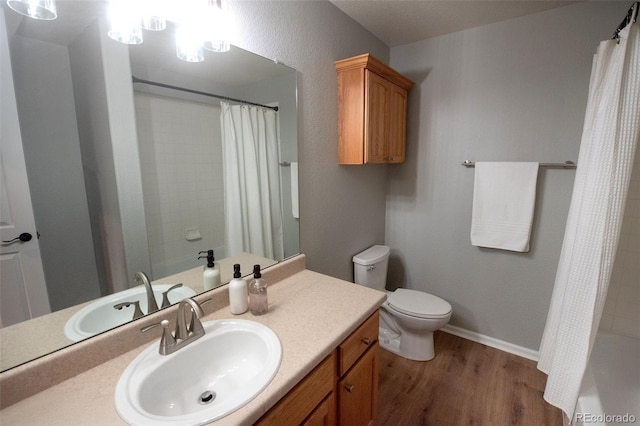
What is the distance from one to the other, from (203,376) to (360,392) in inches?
26.3

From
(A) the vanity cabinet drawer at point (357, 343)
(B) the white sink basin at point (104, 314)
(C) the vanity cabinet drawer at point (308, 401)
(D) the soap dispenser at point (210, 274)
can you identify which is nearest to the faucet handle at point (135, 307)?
Answer: (B) the white sink basin at point (104, 314)

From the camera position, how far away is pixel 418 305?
1.97m

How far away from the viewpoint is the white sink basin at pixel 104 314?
84 centimetres

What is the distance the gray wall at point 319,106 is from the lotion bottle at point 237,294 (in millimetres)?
592

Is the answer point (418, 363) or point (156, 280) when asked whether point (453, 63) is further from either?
point (156, 280)

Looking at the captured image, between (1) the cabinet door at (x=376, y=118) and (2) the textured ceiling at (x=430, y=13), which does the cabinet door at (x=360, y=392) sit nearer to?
(1) the cabinet door at (x=376, y=118)

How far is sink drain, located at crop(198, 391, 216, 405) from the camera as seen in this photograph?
87cm

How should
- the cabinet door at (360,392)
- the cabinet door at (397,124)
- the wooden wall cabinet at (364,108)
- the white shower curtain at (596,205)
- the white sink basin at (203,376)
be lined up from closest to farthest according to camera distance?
the white sink basin at (203,376), the cabinet door at (360,392), the white shower curtain at (596,205), the wooden wall cabinet at (364,108), the cabinet door at (397,124)

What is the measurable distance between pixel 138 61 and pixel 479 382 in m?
2.49

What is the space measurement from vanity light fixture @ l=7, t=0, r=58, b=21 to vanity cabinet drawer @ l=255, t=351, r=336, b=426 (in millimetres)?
1214

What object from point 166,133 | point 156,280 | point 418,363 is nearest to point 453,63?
point 166,133

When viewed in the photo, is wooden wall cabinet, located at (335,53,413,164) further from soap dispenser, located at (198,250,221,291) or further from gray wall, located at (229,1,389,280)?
soap dispenser, located at (198,250,221,291)

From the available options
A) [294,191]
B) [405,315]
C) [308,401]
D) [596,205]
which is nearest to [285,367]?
[308,401]

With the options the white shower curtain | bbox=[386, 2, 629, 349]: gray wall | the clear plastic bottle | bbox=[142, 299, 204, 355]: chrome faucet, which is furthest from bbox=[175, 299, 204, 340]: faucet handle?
bbox=[386, 2, 629, 349]: gray wall
